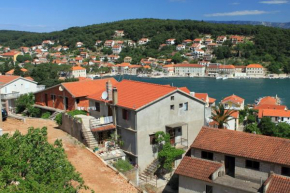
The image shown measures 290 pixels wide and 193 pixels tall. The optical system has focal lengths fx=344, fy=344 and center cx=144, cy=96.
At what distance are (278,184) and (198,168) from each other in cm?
348

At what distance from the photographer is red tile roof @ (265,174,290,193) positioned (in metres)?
13.0

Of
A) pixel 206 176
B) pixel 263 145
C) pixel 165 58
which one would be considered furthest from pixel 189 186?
pixel 165 58

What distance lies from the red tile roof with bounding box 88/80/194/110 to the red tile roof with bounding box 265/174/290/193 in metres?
7.94

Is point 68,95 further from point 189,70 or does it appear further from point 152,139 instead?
point 189,70

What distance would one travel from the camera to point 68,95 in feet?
83.5

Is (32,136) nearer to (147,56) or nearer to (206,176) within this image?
(206,176)

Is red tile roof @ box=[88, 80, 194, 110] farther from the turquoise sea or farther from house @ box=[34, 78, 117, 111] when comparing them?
the turquoise sea

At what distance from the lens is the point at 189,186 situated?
15344 millimetres

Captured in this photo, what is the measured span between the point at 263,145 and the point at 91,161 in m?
8.25

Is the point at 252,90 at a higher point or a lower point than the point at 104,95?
lower

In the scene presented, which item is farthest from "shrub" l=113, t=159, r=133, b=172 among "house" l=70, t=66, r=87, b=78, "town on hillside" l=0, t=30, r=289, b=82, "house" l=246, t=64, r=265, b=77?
"house" l=246, t=64, r=265, b=77

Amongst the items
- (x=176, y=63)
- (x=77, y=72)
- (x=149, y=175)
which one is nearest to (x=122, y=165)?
(x=149, y=175)

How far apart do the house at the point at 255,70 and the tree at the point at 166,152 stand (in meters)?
137

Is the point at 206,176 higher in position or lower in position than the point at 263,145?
lower
